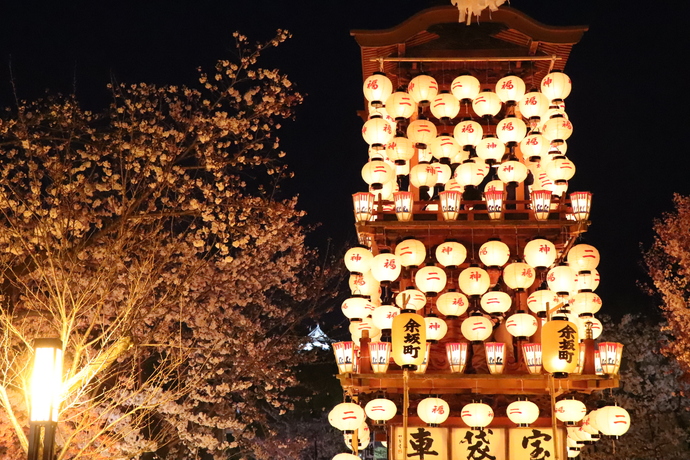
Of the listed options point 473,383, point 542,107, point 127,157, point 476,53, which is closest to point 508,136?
point 542,107

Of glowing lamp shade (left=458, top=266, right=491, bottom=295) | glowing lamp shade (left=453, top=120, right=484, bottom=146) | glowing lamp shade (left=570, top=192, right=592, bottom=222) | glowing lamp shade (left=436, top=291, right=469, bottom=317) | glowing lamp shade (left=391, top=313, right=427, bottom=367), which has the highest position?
glowing lamp shade (left=453, top=120, right=484, bottom=146)

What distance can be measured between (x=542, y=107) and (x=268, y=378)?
10.4 metres

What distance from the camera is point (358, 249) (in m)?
13.0

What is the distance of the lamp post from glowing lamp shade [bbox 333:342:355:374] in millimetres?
6026

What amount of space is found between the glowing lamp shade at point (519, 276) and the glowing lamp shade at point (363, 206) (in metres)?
2.44

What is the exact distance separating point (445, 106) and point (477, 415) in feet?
17.3

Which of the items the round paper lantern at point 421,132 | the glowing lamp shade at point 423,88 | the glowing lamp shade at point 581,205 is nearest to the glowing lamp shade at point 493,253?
the glowing lamp shade at point 581,205

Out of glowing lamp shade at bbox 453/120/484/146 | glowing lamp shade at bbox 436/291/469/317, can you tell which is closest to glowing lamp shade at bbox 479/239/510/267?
glowing lamp shade at bbox 436/291/469/317

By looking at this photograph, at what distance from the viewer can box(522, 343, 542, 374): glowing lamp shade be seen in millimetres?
11516

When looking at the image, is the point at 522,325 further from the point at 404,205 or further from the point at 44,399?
the point at 44,399

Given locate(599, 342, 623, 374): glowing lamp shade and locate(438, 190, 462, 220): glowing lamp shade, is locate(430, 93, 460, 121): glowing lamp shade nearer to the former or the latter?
locate(438, 190, 462, 220): glowing lamp shade

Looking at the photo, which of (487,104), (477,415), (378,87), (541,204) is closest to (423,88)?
(378,87)

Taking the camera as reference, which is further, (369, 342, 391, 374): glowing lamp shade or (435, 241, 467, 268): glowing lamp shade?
(435, 241, 467, 268): glowing lamp shade

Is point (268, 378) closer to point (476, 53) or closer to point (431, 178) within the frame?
point (431, 178)
